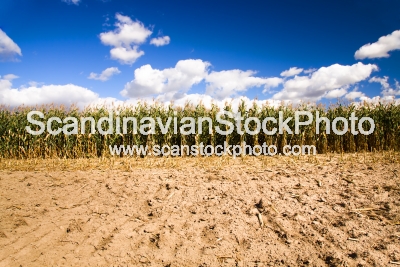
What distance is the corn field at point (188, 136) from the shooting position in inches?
454

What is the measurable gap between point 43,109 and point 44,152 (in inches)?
96.2

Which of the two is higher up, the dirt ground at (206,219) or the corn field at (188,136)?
the corn field at (188,136)

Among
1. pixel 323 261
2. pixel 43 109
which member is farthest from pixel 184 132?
pixel 323 261

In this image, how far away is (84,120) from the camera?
39.5 ft

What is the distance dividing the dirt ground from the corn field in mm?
5100

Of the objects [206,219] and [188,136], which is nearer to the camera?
[206,219]

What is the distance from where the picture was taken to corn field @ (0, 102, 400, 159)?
37.8ft

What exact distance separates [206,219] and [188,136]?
24.3 feet

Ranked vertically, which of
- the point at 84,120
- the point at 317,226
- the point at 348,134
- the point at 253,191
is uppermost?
the point at 84,120

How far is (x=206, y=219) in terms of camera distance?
14.5ft

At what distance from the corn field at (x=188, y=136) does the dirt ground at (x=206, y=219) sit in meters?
5.10

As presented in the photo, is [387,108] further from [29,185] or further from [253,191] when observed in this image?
[29,185]

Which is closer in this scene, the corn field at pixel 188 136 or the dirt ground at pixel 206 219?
the dirt ground at pixel 206 219

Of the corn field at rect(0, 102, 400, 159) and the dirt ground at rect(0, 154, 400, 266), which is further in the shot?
the corn field at rect(0, 102, 400, 159)
